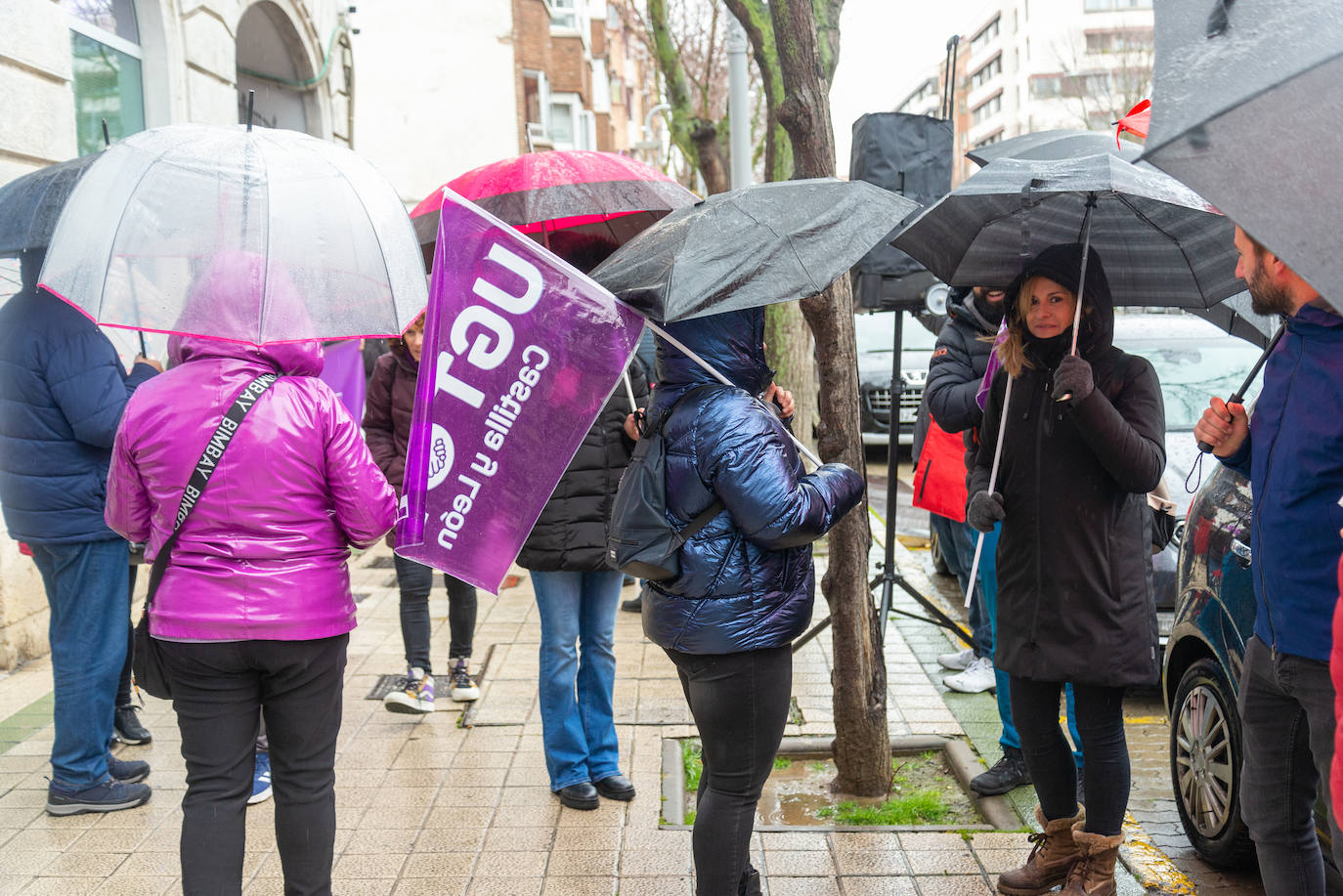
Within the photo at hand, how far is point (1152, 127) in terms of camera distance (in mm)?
1910

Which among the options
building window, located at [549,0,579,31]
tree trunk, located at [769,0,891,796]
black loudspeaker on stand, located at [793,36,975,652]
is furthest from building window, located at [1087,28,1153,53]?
tree trunk, located at [769,0,891,796]

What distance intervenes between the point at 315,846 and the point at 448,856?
3.04 feet

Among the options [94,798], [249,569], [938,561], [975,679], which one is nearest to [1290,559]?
[249,569]

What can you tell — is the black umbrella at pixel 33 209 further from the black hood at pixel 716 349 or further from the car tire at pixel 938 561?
the car tire at pixel 938 561

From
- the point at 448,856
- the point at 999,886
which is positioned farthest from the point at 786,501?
the point at 448,856

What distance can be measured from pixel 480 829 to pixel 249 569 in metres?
1.73

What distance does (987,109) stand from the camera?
9956 centimetres

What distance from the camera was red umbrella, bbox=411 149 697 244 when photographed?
4.62 meters

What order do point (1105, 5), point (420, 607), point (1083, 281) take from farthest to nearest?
point (1105, 5)
point (420, 607)
point (1083, 281)

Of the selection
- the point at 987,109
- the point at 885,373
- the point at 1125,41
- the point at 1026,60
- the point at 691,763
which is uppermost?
the point at 1026,60

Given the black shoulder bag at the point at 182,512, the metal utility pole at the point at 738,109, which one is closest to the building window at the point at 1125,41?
the metal utility pole at the point at 738,109

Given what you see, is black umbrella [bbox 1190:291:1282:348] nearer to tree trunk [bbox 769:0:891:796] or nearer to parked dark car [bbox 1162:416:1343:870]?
parked dark car [bbox 1162:416:1343:870]

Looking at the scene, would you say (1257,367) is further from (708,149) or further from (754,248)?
(708,149)

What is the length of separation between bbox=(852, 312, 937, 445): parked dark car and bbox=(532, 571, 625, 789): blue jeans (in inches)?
390
